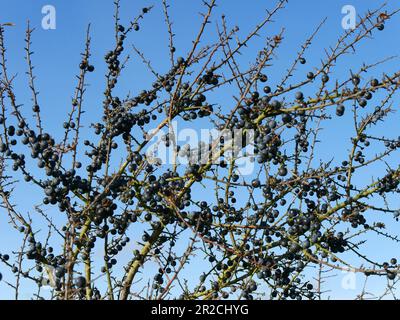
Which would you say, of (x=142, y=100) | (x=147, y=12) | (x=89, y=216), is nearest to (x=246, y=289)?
(x=89, y=216)

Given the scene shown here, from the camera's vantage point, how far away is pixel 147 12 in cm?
830

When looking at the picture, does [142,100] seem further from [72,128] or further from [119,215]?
[119,215]

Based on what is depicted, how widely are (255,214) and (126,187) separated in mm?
1755

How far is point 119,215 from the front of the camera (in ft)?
23.1

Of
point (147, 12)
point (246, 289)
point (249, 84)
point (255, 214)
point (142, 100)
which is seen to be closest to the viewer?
point (249, 84)

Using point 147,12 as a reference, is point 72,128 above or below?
below

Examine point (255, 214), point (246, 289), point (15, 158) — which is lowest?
point (246, 289)

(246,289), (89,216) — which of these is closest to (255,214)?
(246,289)

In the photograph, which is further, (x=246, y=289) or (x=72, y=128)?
(x=72, y=128)
